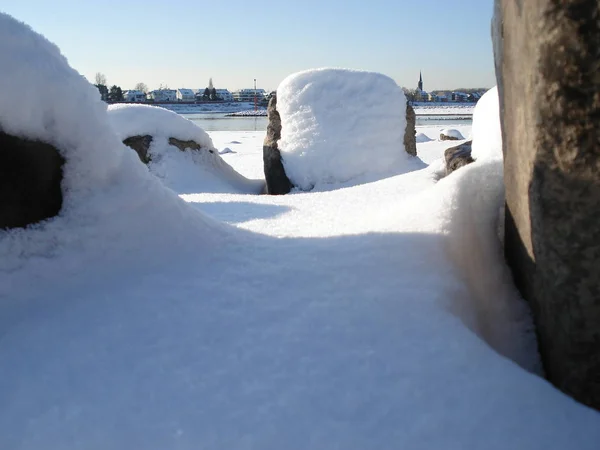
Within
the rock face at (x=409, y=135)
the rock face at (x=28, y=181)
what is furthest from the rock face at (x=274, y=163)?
the rock face at (x=28, y=181)

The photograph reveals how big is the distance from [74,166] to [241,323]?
0.70m

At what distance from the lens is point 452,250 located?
66.3 inches

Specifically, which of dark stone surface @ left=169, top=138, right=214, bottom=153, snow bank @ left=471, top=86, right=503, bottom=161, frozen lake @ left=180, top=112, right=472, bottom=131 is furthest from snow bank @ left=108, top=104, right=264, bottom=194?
frozen lake @ left=180, top=112, right=472, bottom=131

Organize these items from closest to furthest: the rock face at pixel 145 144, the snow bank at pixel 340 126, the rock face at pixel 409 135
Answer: the snow bank at pixel 340 126 < the rock face at pixel 409 135 < the rock face at pixel 145 144

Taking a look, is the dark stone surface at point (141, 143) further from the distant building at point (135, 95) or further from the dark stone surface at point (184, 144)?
the distant building at point (135, 95)

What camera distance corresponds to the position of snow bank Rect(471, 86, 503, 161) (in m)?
2.20

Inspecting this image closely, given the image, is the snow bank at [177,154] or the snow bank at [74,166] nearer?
the snow bank at [74,166]

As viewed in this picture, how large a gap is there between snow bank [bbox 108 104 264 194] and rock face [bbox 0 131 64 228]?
4433mm

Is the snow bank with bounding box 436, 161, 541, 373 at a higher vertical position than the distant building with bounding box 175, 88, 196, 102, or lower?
lower

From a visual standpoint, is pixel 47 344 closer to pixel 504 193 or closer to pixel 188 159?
pixel 504 193

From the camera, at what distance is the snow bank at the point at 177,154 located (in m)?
6.13

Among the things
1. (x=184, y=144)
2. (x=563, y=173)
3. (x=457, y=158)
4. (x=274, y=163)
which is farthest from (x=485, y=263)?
(x=184, y=144)

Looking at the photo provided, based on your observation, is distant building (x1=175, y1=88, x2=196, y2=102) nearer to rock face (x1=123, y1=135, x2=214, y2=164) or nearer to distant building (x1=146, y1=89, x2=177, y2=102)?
distant building (x1=146, y1=89, x2=177, y2=102)

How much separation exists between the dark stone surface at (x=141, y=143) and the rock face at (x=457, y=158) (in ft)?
13.7
